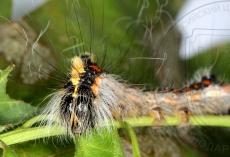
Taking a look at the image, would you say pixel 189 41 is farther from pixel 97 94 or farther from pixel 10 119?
pixel 10 119

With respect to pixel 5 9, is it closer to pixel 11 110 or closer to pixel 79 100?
pixel 11 110

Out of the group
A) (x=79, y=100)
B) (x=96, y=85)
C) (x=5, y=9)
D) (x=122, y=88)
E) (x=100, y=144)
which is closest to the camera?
(x=100, y=144)

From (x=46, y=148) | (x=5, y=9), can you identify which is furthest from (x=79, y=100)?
(x=5, y=9)

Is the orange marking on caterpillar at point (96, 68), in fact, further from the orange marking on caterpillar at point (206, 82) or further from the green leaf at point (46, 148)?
the orange marking on caterpillar at point (206, 82)

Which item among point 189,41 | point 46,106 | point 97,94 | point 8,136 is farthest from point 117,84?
point 8,136

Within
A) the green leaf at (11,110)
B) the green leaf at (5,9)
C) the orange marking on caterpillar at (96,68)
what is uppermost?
the green leaf at (5,9)

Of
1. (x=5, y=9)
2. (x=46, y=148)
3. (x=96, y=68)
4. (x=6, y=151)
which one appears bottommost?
(x=46, y=148)

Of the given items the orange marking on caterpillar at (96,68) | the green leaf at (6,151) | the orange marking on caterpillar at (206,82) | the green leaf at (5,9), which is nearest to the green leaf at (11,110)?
the green leaf at (6,151)
